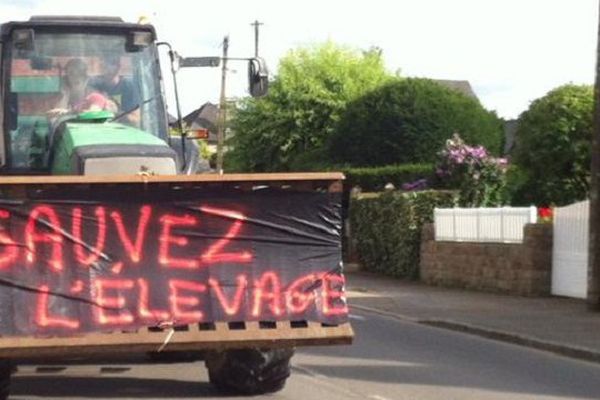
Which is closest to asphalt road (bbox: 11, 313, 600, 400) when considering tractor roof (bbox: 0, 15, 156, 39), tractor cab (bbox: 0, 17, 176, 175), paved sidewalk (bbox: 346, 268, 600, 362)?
paved sidewalk (bbox: 346, 268, 600, 362)

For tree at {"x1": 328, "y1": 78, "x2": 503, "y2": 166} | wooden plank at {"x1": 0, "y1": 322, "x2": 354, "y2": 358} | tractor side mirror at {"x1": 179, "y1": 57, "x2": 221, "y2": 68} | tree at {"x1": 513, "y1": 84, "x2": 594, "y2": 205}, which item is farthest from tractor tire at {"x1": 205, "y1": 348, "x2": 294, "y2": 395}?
tree at {"x1": 328, "y1": 78, "x2": 503, "y2": 166}

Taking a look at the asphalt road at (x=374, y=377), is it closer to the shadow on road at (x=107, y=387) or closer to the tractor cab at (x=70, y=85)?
the shadow on road at (x=107, y=387)

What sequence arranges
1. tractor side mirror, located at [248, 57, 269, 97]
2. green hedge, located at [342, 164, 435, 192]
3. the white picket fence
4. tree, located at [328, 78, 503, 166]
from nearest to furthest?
tractor side mirror, located at [248, 57, 269, 97] → the white picket fence → green hedge, located at [342, 164, 435, 192] → tree, located at [328, 78, 503, 166]

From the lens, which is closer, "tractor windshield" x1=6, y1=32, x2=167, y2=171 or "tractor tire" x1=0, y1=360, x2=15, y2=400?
"tractor tire" x1=0, y1=360, x2=15, y2=400

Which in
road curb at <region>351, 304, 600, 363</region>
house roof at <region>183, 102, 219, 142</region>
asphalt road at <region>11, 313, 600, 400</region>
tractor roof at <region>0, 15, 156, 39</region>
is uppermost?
house roof at <region>183, 102, 219, 142</region>

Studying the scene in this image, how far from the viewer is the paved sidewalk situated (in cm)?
1661

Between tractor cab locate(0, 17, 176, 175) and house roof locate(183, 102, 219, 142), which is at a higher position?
house roof locate(183, 102, 219, 142)

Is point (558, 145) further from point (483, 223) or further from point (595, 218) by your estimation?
point (595, 218)

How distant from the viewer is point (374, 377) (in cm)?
1273

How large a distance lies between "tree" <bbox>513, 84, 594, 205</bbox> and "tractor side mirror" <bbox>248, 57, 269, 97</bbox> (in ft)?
56.5

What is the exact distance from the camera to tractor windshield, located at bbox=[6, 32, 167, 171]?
11633mm

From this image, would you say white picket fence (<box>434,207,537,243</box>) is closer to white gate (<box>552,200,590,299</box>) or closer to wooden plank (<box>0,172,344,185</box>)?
white gate (<box>552,200,590,299</box>)

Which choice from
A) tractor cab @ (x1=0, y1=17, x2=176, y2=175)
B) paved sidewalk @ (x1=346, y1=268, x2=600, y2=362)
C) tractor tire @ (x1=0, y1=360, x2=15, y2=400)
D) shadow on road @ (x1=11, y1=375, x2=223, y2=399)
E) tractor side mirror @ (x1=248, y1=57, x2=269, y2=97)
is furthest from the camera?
paved sidewalk @ (x1=346, y1=268, x2=600, y2=362)

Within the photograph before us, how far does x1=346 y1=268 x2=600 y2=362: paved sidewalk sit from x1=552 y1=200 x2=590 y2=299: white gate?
0.35 meters
